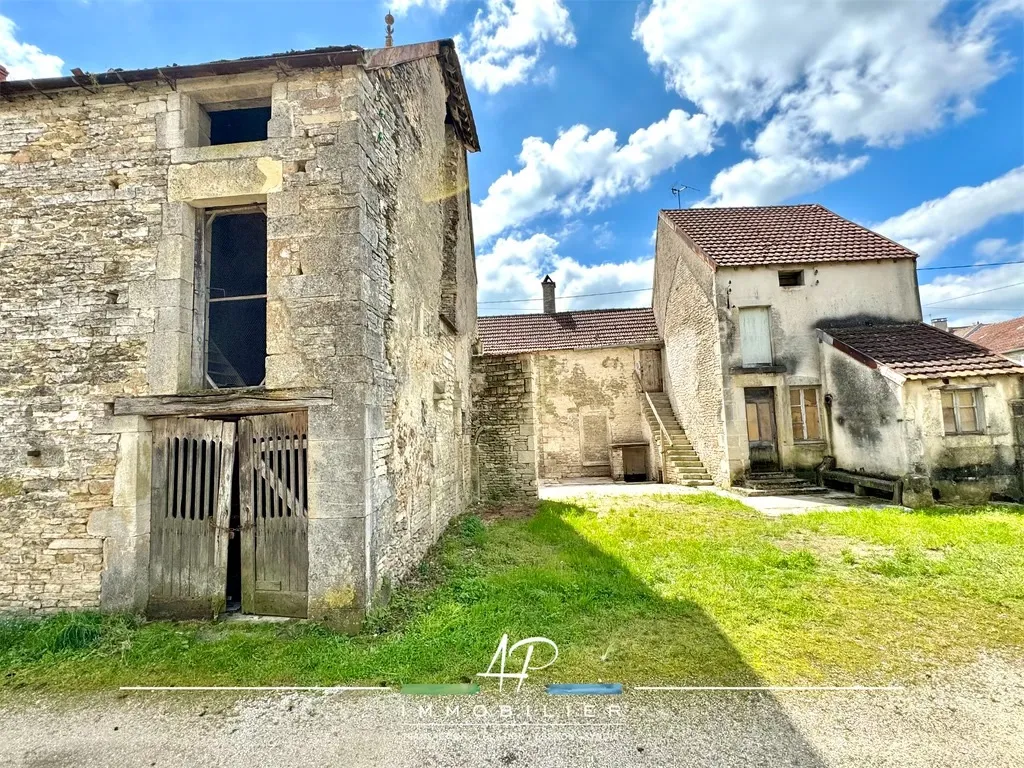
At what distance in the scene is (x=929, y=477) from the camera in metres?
9.83

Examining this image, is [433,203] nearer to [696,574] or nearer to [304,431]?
[304,431]

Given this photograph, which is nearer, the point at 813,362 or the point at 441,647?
the point at 441,647

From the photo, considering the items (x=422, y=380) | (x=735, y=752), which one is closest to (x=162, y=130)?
(x=422, y=380)

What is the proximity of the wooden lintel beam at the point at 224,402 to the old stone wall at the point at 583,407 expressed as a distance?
13198 millimetres

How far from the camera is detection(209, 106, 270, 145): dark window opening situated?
6.66 m

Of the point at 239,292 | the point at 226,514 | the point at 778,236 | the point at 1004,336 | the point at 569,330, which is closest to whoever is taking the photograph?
the point at 226,514

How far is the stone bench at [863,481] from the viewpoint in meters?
10.0

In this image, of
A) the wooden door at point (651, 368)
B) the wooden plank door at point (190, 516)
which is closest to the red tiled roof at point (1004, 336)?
the wooden door at point (651, 368)

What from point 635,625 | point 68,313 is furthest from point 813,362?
point 68,313

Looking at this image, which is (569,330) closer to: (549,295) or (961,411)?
(549,295)

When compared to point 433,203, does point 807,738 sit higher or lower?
lower

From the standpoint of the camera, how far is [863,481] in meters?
10.9

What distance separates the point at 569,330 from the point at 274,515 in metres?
15.9

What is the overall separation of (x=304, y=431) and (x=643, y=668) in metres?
3.97
